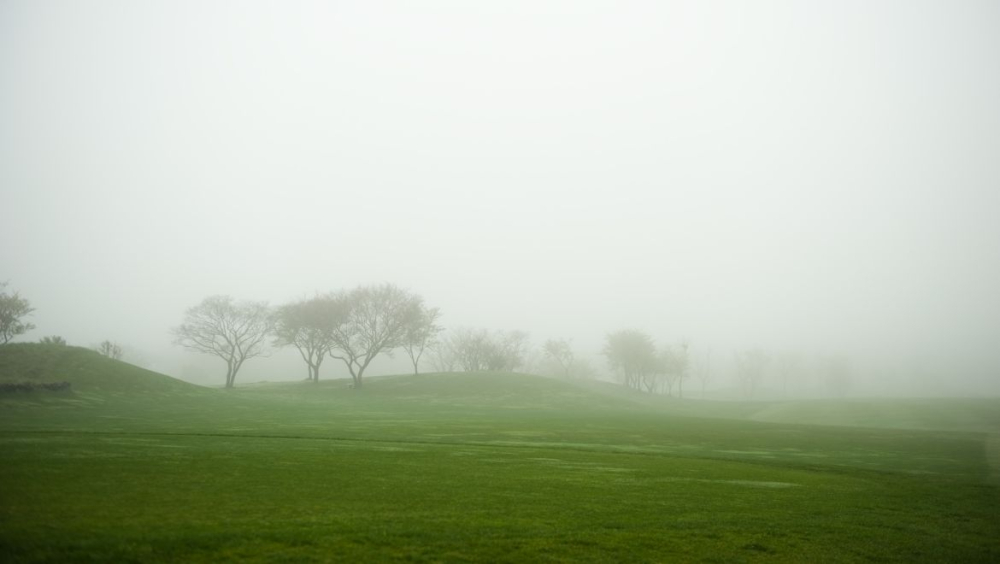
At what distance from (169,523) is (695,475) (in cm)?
1825

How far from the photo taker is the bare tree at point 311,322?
3258 inches

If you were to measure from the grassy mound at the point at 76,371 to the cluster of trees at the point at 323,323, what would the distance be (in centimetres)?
2847

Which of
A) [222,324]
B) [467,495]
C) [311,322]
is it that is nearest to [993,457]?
[467,495]

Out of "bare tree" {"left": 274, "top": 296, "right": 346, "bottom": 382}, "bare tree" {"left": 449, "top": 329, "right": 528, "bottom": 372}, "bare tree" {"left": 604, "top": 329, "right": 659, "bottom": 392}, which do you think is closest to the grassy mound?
"bare tree" {"left": 274, "top": 296, "right": 346, "bottom": 382}

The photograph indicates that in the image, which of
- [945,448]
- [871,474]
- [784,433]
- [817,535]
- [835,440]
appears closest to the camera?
[817,535]

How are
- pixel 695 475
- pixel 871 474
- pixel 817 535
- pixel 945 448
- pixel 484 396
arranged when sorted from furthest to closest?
pixel 484 396
pixel 945 448
pixel 871 474
pixel 695 475
pixel 817 535

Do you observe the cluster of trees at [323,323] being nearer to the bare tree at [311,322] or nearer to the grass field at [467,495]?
the bare tree at [311,322]

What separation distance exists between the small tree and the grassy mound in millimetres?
19806


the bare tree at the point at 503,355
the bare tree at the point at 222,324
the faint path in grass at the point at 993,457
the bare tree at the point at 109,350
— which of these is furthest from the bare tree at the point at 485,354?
the faint path in grass at the point at 993,457

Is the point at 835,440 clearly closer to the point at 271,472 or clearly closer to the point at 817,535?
the point at 817,535

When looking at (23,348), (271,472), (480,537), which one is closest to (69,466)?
(271,472)

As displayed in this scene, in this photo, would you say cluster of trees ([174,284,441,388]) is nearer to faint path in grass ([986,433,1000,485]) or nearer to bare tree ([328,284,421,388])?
bare tree ([328,284,421,388])

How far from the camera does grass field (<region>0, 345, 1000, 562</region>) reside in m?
9.73

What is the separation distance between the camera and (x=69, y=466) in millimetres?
14906
